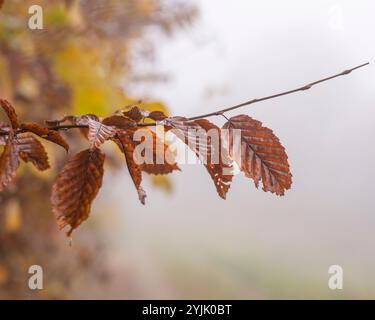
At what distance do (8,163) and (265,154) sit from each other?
0.83 feet

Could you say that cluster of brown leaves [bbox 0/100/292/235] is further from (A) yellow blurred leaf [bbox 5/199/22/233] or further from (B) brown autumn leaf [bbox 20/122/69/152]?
(A) yellow blurred leaf [bbox 5/199/22/233]

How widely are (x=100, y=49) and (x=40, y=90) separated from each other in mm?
366

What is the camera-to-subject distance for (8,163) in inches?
16.4

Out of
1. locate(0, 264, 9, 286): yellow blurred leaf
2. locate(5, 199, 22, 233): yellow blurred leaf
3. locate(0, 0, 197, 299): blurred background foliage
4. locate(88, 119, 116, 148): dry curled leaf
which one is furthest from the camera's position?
locate(0, 264, 9, 286): yellow blurred leaf

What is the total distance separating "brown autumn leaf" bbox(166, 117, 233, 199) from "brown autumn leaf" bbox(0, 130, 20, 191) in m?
0.15

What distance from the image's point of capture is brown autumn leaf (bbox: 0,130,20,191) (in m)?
0.41

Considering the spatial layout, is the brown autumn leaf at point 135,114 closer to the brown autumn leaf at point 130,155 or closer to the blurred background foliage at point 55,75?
the brown autumn leaf at point 130,155

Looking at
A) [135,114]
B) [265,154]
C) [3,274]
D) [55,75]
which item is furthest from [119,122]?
[3,274]

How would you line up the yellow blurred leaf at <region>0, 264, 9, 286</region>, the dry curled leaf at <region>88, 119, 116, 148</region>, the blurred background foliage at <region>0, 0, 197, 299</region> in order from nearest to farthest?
the dry curled leaf at <region>88, 119, 116, 148</region> < the blurred background foliage at <region>0, 0, 197, 299</region> < the yellow blurred leaf at <region>0, 264, 9, 286</region>

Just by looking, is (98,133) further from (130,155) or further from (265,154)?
(265,154)

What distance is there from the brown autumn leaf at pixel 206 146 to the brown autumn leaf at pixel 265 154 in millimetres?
23

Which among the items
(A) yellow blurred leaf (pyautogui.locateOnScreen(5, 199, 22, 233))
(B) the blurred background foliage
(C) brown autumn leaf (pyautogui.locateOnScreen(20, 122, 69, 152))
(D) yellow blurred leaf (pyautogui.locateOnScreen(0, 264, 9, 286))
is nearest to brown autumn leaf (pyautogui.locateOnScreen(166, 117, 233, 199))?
(C) brown autumn leaf (pyautogui.locateOnScreen(20, 122, 69, 152))

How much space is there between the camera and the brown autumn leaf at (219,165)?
450 millimetres
